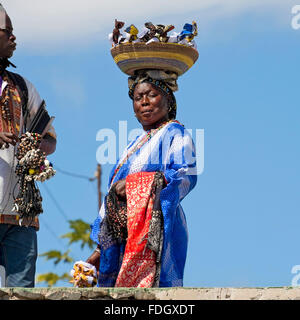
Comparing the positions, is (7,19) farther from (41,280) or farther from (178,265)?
(41,280)

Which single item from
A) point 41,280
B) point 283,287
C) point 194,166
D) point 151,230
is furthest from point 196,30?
point 41,280

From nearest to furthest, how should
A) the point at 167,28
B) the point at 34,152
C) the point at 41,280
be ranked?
the point at 34,152
the point at 167,28
the point at 41,280

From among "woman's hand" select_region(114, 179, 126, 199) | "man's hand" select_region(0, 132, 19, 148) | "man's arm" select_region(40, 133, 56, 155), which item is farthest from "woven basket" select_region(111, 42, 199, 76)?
"man's hand" select_region(0, 132, 19, 148)

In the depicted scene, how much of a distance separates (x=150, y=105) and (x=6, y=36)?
4.75 feet

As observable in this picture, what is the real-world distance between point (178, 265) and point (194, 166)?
89cm

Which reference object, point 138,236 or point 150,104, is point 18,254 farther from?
point 150,104

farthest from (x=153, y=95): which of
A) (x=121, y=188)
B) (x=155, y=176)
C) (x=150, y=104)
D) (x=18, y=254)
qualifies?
(x=18, y=254)

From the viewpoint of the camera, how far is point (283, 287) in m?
7.02

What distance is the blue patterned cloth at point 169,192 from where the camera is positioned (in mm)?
9148

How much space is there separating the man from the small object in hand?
0.50 m

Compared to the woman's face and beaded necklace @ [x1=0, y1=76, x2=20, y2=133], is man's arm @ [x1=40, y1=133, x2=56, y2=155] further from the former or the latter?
the woman's face

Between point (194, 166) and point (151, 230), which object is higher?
point (194, 166)

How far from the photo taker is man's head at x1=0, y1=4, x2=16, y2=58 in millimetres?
9195

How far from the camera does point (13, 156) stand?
9062mm
